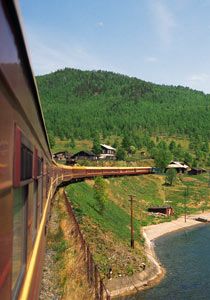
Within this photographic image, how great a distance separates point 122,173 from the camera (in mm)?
82188

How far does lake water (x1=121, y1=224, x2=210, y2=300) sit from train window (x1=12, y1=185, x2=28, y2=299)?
29.9 m

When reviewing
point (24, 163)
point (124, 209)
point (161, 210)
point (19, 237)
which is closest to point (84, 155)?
point (161, 210)

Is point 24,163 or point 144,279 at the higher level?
point 24,163

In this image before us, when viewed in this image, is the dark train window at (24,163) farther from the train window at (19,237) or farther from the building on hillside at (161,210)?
the building on hillside at (161,210)

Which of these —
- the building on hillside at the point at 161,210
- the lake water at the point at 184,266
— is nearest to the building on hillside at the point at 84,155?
the building on hillside at the point at 161,210

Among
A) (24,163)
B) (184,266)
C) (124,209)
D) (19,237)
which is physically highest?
(24,163)

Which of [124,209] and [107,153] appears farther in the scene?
[107,153]

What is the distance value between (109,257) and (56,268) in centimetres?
1322

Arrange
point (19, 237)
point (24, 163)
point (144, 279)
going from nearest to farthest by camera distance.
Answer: point (24, 163) < point (19, 237) < point (144, 279)

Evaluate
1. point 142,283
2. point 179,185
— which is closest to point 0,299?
point 142,283

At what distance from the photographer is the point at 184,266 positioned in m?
43.8

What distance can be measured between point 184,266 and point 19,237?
138 ft

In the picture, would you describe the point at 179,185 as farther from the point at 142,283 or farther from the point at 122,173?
the point at 142,283

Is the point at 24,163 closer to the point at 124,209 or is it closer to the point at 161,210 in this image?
the point at 124,209
